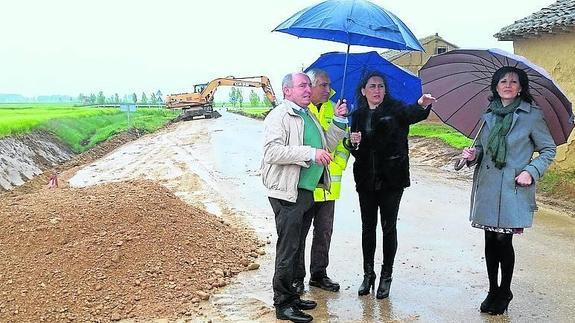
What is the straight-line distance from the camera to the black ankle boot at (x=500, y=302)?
4.66 m

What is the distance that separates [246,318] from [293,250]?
0.70m

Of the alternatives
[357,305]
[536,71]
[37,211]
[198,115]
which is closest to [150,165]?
[37,211]

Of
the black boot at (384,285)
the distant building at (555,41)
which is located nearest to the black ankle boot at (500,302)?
the black boot at (384,285)

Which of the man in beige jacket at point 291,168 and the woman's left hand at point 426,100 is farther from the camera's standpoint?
the woman's left hand at point 426,100

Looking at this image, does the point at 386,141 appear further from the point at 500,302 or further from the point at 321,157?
the point at 500,302

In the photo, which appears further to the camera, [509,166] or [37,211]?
[37,211]

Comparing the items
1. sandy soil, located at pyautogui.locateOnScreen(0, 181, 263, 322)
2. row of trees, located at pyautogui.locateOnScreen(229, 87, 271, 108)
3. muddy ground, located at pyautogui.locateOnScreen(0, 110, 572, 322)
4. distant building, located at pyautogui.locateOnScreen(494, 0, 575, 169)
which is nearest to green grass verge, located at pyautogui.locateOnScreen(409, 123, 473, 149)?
distant building, located at pyautogui.locateOnScreen(494, 0, 575, 169)

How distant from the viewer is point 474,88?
4930mm

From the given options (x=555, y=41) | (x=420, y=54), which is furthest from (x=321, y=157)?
(x=420, y=54)

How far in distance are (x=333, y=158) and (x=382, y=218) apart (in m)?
0.65

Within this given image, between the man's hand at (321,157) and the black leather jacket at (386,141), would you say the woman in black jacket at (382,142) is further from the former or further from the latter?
the man's hand at (321,157)

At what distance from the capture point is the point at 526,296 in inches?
203

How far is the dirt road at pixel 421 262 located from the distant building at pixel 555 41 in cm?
275

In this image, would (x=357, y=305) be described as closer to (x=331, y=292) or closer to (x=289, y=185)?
(x=331, y=292)
